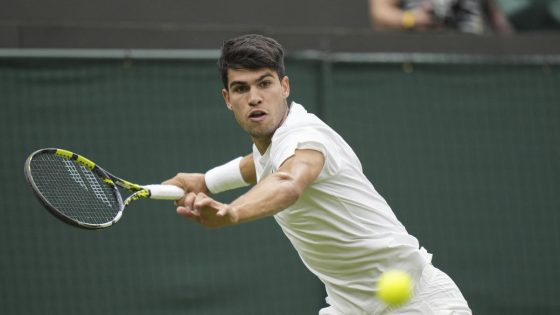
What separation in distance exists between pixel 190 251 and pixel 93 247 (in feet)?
2.34

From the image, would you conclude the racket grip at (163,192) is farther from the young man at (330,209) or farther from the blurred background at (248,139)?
the blurred background at (248,139)

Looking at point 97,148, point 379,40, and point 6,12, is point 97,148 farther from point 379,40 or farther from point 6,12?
point 379,40

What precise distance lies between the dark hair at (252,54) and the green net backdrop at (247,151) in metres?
2.49

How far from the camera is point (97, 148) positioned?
687 centimetres

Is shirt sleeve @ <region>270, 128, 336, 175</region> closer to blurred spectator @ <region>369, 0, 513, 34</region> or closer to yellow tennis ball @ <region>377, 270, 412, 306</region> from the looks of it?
yellow tennis ball @ <region>377, 270, 412, 306</region>

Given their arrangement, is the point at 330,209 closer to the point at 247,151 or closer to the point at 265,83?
the point at 265,83

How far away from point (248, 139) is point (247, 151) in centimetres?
9

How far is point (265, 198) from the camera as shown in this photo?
11.7ft

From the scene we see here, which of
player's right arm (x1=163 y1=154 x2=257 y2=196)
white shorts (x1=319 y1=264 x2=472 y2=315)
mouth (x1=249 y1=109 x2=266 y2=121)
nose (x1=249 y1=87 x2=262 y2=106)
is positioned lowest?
white shorts (x1=319 y1=264 x2=472 y2=315)

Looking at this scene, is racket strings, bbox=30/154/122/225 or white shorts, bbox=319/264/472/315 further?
racket strings, bbox=30/154/122/225

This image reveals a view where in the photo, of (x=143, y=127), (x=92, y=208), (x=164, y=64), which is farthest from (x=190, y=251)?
(x=92, y=208)

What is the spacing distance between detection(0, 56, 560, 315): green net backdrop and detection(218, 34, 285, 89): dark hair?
249 cm

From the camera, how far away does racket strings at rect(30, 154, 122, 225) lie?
4703 mm

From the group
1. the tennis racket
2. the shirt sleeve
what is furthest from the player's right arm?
the shirt sleeve
